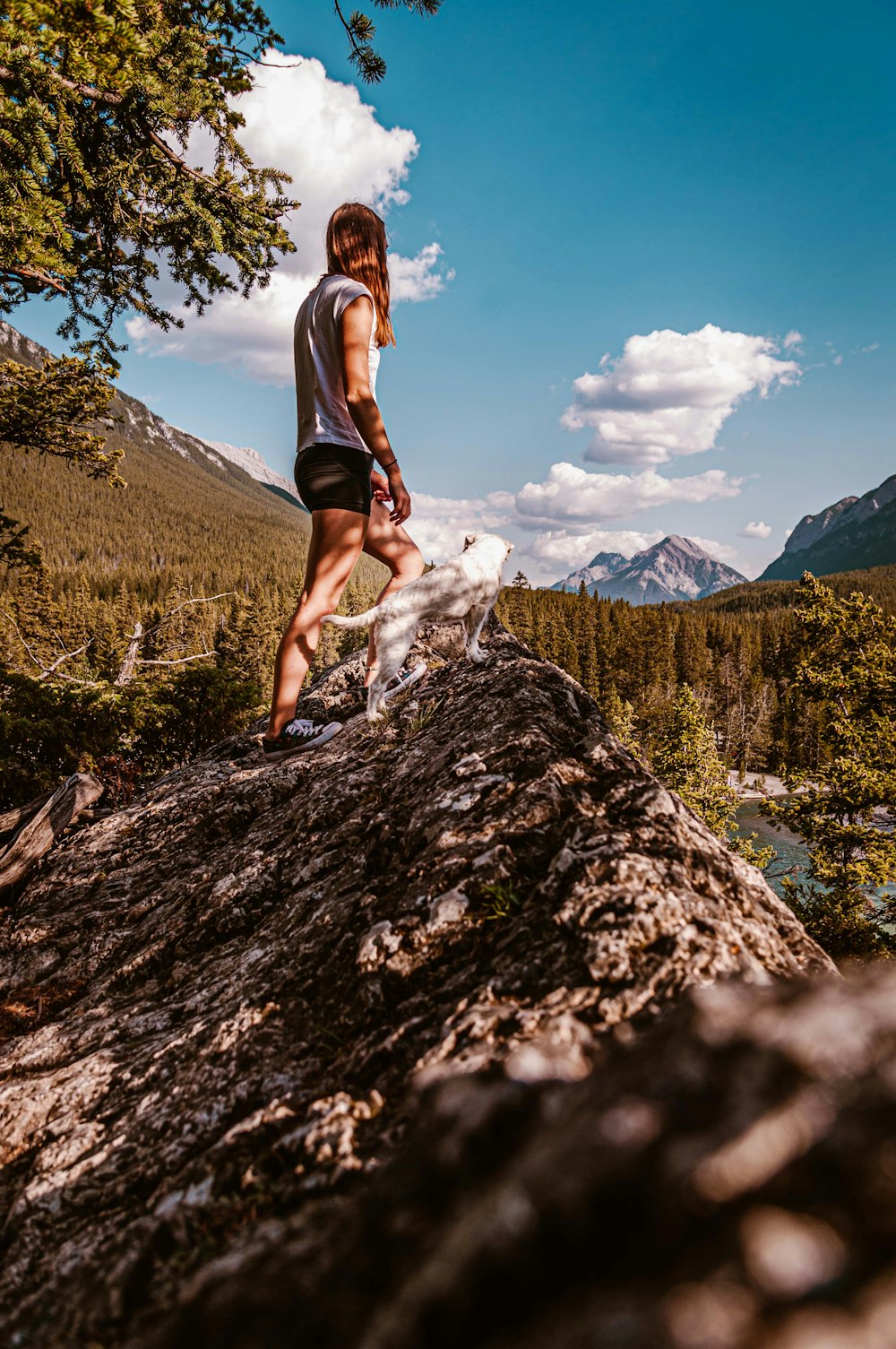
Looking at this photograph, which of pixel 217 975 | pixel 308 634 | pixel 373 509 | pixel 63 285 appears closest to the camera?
pixel 217 975

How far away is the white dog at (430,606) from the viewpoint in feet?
15.1

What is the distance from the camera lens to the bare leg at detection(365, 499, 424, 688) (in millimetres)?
4910

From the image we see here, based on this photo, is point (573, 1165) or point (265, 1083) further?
point (265, 1083)

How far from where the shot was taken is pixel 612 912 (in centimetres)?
185

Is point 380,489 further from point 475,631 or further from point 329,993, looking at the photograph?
point 329,993

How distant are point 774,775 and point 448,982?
297ft

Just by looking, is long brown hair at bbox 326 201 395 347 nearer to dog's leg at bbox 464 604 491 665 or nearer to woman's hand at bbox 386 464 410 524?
woman's hand at bbox 386 464 410 524

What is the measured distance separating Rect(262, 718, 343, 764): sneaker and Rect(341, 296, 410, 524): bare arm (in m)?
2.36

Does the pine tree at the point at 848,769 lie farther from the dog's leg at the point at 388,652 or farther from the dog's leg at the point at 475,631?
the dog's leg at the point at 388,652

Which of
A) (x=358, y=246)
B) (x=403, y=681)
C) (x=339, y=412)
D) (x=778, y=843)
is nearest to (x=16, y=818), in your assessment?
(x=403, y=681)

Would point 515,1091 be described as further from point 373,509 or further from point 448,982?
point 373,509

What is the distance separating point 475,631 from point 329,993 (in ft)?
10.6

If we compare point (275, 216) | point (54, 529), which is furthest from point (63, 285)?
point (54, 529)

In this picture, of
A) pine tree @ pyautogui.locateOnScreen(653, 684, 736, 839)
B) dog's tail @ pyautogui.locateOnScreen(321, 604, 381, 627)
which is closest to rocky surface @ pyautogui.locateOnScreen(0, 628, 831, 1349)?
dog's tail @ pyautogui.locateOnScreen(321, 604, 381, 627)
